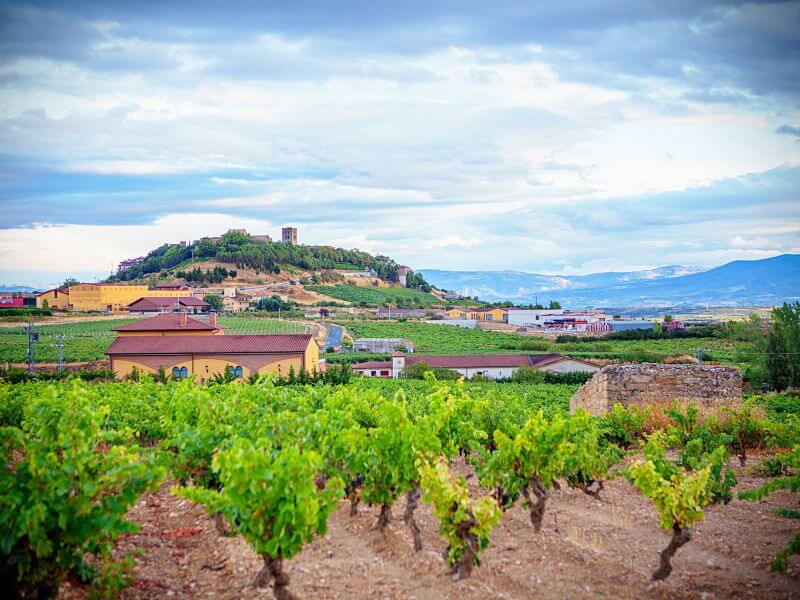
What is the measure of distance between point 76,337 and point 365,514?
176 ft

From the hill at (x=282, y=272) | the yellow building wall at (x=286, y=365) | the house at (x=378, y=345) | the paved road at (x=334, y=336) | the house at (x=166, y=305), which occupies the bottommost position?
the house at (x=378, y=345)

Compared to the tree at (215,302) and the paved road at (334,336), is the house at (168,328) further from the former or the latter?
the tree at (215,302)

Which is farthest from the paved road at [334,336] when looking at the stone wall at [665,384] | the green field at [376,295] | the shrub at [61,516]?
the shrub at [61,516]

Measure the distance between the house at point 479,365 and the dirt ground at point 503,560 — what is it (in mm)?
41550

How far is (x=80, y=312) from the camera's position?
284 feet

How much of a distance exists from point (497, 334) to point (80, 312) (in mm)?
57224

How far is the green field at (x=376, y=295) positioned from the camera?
5143 inches

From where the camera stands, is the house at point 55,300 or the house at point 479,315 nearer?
the house at point 55,300

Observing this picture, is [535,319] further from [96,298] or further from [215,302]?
[96,298]

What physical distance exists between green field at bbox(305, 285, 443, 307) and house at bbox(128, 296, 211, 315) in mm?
40990

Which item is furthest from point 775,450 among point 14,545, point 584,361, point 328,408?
point 584,361

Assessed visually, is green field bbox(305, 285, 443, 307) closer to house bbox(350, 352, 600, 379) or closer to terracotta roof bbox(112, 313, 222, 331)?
house bbox(350, 352, 600, 379)

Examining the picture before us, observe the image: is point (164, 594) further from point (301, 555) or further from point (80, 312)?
point (80, 312)

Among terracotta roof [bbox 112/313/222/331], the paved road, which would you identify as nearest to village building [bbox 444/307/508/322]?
the paved road
